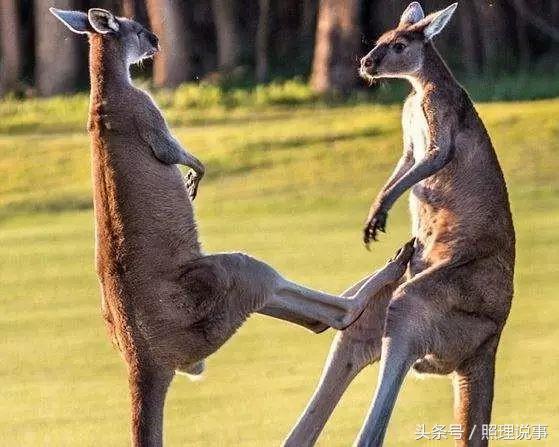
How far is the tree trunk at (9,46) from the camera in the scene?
22.6m

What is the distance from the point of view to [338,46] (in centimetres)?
1994

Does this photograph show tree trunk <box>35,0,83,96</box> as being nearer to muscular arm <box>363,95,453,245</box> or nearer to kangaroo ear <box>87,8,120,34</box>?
kangaroo ear <box>87,8,120,34</box>

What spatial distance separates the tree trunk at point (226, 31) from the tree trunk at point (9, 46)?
2458mm

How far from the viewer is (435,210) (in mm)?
6422

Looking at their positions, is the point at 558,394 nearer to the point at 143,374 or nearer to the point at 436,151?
the point at 436,151

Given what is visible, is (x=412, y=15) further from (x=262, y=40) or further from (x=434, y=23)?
(x=262, y=40)

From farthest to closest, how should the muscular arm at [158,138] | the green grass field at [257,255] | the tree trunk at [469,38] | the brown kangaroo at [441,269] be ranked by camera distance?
1. the tree trunk at [469,38]
2. the green grass field at [257,255]
3. the muscular arm at [158,138]
4. the brown kangaroo at [441,269]

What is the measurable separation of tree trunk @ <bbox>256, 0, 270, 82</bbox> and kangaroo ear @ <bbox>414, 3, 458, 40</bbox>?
15.3 meters

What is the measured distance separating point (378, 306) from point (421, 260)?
0.25 meters

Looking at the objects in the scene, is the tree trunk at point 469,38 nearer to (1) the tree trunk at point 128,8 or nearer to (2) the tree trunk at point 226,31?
(2) the tree trunk at point 226,31

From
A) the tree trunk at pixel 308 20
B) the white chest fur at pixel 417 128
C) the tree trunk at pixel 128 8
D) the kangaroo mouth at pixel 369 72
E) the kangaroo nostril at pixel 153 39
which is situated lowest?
the tree trunk at pixel 308 20

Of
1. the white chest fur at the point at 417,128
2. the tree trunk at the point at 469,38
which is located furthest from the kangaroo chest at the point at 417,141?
the tree trunk at the point at 469,38

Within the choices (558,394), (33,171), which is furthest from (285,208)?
(558,394)

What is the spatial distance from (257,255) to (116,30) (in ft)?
18.3
